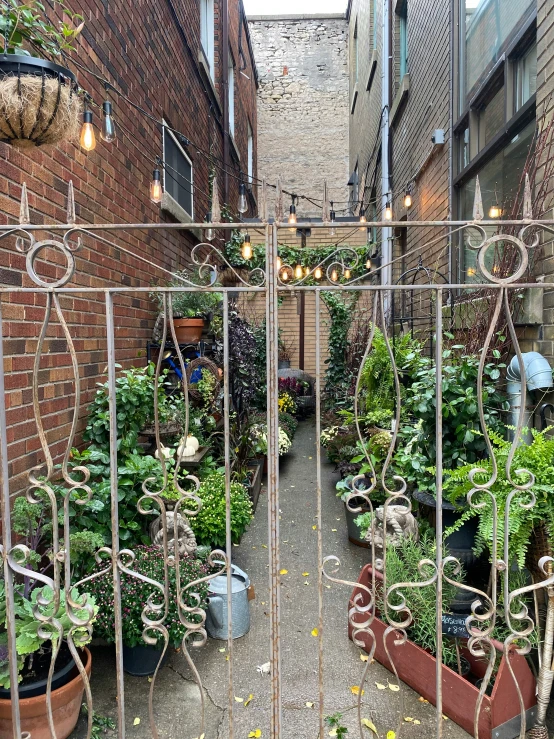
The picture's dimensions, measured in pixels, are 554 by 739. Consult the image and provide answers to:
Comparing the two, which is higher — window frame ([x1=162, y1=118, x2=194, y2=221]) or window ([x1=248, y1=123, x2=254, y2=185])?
window ([x1=248, y1=123, x2=254, y2=185])

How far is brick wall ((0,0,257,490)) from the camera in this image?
7.77ft

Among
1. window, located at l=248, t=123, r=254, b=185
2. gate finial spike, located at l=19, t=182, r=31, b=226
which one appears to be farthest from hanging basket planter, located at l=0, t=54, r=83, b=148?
window, located at l=248, t=123, r=254, b=185

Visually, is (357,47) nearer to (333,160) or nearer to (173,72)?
(333,160)

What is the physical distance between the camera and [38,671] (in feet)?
6.35

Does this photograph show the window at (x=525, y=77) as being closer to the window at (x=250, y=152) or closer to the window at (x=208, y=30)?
the window at (x=208, y=30)

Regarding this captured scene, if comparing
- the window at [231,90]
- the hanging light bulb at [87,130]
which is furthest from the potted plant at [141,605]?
the window at [231,90]

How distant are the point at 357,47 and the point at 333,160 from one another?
3.07 m

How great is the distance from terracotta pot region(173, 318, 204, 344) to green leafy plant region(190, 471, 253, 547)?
4.99 ft

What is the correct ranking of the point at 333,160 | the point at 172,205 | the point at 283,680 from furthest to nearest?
the point at 333,160 < the point at 172,205 < the point at 283,680

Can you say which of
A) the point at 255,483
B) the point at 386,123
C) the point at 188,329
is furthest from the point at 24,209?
the point at 386,123

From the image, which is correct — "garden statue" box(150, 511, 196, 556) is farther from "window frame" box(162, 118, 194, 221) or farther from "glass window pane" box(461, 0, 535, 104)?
"glass window pane" box(461, 0, 535, 104)

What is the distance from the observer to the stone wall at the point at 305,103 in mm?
14758

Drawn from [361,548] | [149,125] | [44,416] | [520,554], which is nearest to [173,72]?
[149,125]

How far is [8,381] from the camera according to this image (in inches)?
88.2
